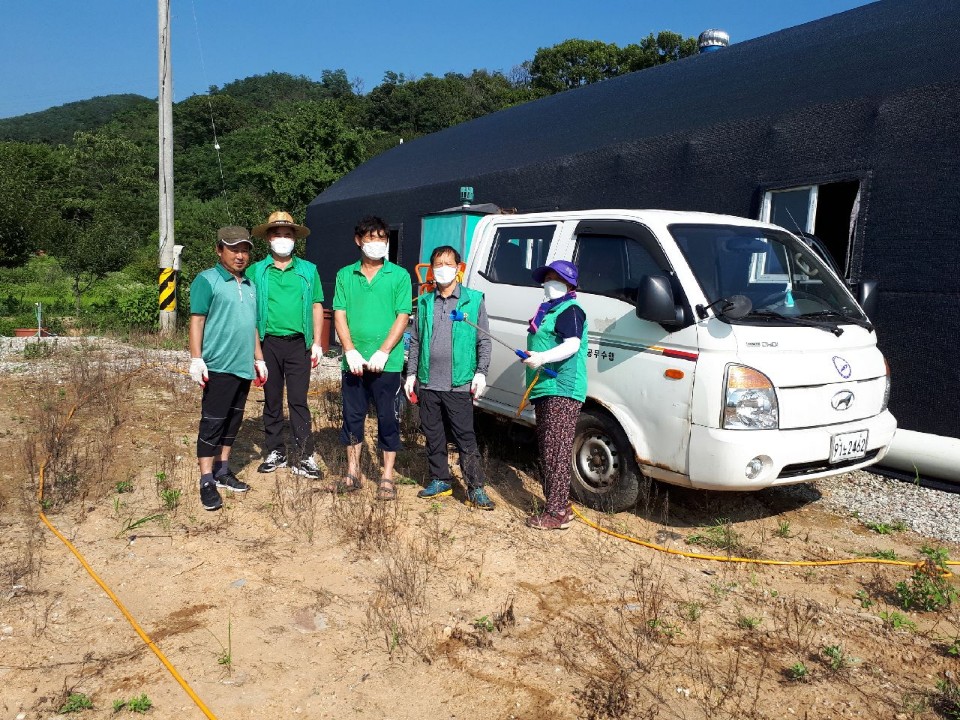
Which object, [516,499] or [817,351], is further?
[516,499]

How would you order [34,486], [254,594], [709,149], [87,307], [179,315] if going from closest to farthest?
[254,594]
[34,486]
[709,149]
[179,315]
[87,307]

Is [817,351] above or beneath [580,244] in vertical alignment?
beneath

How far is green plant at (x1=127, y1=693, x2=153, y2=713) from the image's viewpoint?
2795 millimetres

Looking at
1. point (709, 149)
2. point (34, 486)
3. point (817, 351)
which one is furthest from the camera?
point (709, 149)

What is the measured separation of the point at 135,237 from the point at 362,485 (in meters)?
25.5

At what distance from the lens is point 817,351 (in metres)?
4.50

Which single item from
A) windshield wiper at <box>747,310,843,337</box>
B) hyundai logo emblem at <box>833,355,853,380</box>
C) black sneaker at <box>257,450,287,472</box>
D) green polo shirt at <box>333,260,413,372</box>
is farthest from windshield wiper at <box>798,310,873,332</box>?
black sneaker at <box>257,450,287,472</box>

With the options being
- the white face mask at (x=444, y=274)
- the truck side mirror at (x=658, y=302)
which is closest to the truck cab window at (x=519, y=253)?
the white face mask at (x=444, y=274)

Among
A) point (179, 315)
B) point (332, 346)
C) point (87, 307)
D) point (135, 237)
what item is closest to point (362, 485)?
point (332, 346)

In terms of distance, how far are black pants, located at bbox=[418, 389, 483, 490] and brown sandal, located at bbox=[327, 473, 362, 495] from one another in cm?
59

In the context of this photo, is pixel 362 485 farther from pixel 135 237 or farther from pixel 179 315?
pixel 135 237

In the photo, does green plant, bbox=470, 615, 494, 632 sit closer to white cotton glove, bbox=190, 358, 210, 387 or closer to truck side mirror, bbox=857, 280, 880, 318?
white cotton glove, bbox=190, 358, 210, 387

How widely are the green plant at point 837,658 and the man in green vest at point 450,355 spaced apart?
92.8 inches

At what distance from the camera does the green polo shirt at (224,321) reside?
477cm
